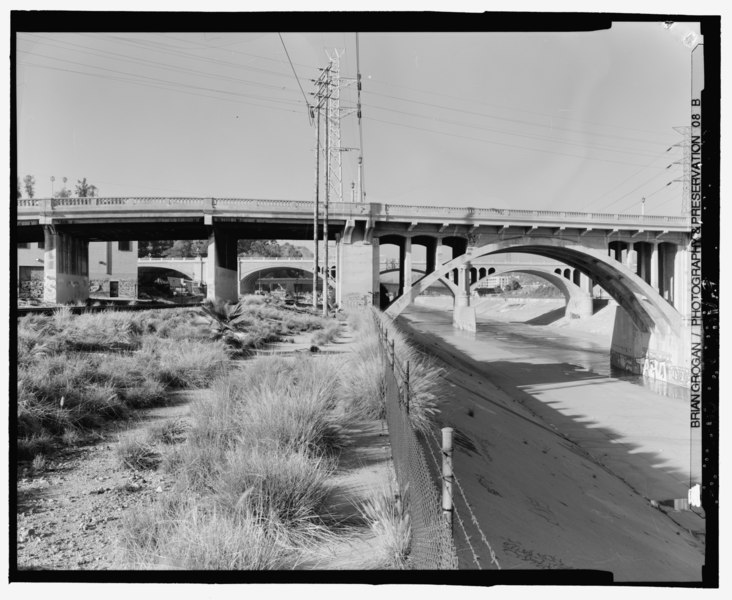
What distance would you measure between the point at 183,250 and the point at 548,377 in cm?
8858

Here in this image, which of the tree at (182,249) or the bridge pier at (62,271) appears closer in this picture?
the bridge pier at (62,271)

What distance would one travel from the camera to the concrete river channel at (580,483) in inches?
218

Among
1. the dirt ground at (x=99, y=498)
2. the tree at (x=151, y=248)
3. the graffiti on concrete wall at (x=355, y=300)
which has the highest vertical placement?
the tree at (x=151, y=248)

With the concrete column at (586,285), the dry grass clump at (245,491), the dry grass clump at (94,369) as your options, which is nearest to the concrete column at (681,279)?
the concrete column at (586,285)

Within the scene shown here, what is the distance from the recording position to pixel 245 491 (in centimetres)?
393

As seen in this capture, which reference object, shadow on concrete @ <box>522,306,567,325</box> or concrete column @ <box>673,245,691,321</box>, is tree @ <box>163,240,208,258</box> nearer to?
shadow on concrete @ <box>522,306,567,325</box>

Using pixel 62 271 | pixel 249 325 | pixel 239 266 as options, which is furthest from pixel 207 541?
pixel 239 266

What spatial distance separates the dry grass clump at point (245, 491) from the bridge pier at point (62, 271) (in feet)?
67.5

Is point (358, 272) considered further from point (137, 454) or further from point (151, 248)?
point (151, 248)

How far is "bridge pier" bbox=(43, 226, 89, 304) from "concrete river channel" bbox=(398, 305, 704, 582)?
64.5 ft

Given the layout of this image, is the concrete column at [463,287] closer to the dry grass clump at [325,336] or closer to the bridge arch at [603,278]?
the bridge arch at [603,278]

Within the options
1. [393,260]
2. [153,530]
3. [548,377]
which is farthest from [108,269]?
[393,260]

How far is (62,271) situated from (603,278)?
39.1 meters

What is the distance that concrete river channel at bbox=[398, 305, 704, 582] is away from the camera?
554cm
